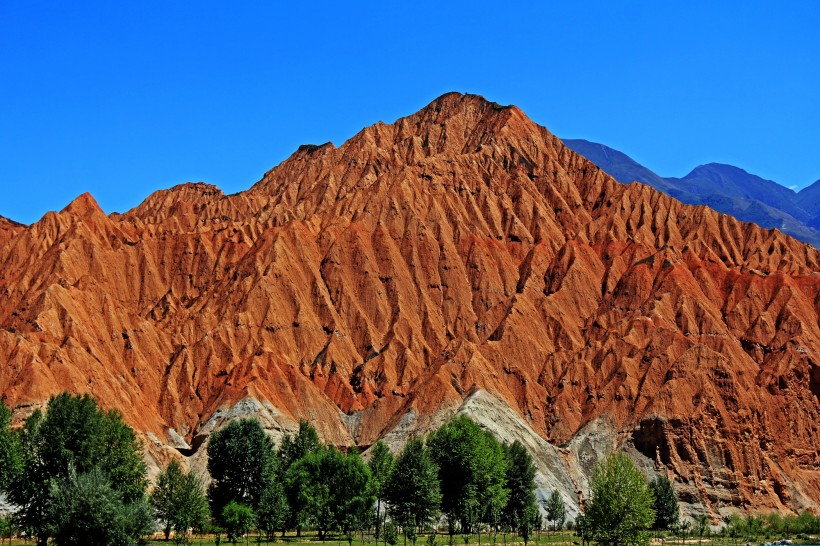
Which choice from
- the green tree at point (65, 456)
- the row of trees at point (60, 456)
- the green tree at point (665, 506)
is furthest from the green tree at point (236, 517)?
the green tree at point (665, 506)

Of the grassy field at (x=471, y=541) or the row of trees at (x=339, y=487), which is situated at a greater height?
the row of trees at (x=339, y=487)

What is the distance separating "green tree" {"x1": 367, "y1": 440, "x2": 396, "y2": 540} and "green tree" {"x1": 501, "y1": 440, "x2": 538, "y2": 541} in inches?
492

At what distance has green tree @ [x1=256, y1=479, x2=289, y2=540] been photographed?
100188 millimetres

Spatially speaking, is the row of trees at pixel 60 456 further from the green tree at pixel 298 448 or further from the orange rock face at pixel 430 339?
the orange rock face at pixel 430 339

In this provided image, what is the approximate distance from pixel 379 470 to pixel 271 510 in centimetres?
2503

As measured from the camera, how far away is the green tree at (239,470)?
Result: 349ft

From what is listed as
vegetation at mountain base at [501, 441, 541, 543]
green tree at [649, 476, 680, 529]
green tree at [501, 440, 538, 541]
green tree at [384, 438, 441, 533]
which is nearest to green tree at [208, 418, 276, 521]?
green tree at [384, 438, 441, 533]

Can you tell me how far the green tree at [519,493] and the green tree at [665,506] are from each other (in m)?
16.4

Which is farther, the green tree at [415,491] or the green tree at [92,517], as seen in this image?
the green tree at [415,491]

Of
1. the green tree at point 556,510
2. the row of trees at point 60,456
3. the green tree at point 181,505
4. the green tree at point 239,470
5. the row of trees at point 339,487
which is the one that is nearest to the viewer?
the row of trees at point 60,456

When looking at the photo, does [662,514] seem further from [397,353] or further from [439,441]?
[397,353]

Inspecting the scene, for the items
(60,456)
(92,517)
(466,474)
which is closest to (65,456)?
(60,456)

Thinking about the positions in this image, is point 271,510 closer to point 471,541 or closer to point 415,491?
point 415,491

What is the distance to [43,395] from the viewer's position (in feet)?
461
